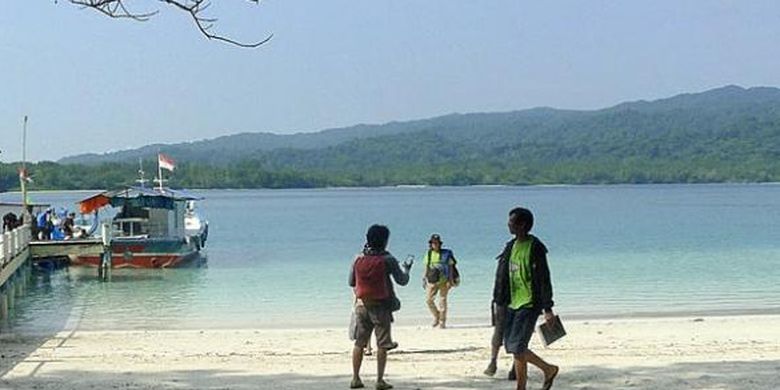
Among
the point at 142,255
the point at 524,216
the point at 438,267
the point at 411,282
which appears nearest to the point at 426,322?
the point at 438,267

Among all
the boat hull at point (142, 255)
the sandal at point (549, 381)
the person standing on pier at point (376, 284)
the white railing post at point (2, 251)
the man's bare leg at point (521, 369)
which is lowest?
the boat hull at point (142, 255)

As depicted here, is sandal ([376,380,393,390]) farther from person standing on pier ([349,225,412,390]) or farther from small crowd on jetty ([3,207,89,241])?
small crowd on jetty ([3,207,89,241])

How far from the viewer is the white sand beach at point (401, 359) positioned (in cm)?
1061

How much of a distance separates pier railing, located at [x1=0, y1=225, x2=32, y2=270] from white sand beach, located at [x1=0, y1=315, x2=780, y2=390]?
5342 millimetres

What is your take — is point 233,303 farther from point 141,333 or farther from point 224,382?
point 224,382

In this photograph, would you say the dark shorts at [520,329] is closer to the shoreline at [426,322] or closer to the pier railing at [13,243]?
the shoreline at [426,322]

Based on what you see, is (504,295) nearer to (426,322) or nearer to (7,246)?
(426,322)

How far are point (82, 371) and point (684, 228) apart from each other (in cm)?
5897

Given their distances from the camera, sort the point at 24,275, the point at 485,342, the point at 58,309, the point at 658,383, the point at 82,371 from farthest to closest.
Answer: the point at 24,275 < the point at 58,309 < the point at 485,342 < the point at 82,371 < the point at 658,383

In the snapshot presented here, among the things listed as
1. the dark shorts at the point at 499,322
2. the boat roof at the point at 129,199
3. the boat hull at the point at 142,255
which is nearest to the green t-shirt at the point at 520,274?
the dark shorts at the point at 499,322

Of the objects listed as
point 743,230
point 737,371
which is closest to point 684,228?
point 743,230

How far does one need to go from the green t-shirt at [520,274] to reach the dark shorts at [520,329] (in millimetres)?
63

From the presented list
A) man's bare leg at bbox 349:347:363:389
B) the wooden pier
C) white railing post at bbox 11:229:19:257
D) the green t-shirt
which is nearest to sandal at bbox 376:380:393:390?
man's bare leg at bbox 349:347:363:389

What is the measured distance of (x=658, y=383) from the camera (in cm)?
1026
